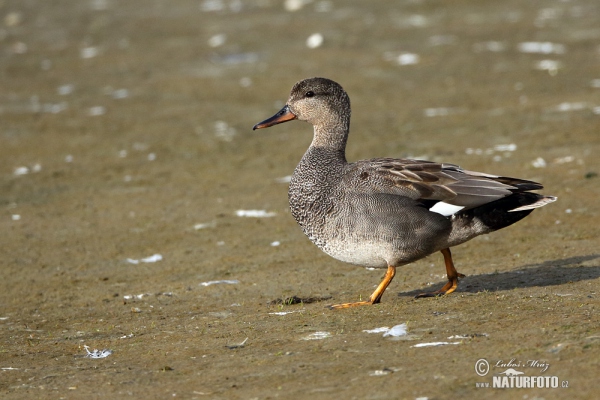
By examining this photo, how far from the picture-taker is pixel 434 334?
5.23 metres

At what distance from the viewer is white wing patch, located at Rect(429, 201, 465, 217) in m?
6.06

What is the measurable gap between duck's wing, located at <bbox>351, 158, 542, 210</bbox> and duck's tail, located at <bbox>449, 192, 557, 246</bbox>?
0.07m

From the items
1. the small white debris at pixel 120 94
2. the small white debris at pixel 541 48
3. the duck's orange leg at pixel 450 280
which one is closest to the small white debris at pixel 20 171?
the small white debris at pixel 120 94

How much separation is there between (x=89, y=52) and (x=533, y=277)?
13.0 m

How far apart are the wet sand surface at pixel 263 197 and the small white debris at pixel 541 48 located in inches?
3.0

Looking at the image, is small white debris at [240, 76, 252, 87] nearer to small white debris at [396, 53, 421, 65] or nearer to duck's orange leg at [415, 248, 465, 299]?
small white debris at [396, 53, 421, 65]

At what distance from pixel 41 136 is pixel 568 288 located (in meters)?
8.85

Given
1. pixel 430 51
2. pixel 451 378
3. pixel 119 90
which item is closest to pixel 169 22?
pixel 119 90

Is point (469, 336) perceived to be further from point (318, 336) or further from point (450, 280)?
point (450, 280)

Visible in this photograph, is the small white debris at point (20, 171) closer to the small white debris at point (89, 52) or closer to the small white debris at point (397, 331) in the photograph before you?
the small white debris at point (89, 52)

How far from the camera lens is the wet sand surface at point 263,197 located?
5.04 m

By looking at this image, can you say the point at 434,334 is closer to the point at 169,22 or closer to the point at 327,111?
the point at 327,111

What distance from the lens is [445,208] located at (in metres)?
6.09

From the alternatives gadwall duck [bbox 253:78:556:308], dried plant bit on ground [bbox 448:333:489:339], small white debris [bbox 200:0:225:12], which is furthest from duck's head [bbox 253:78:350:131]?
small white debris [bbox 200:0:225:12]
